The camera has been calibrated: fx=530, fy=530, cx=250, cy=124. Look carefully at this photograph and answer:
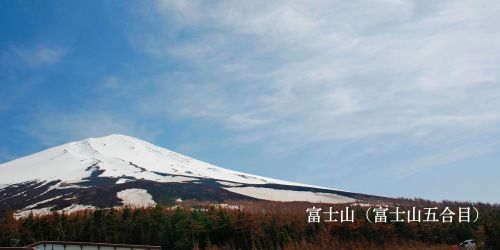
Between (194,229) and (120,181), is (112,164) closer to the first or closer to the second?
(120,181)

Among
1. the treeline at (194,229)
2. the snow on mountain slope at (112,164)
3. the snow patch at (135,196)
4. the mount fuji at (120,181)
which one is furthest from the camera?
the snow on mountain slope at (112,164)

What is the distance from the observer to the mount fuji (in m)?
66.4

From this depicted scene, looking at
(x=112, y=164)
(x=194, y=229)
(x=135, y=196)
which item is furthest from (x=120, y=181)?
(x=194, y=229)

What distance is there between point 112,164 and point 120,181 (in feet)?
78.4

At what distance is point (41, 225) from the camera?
33.0 metres

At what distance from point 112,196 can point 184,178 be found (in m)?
27.1

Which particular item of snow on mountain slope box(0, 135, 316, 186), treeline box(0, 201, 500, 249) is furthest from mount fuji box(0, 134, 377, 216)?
treeline box(0, 201, 500, 249)

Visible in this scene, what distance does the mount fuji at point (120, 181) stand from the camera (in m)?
66.4

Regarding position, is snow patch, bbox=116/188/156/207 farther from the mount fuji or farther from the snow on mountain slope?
A: the snow on mountain slope

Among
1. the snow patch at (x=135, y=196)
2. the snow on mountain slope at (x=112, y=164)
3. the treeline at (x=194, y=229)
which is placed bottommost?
the treeline at (x=194, y=229)

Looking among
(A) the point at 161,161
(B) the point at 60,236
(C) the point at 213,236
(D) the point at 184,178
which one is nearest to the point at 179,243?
(C) the point at 213,236

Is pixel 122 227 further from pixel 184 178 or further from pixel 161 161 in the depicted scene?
pixel 161 161

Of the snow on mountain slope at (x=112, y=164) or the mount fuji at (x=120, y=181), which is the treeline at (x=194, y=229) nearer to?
the mount fuji at (x=120, y=181)

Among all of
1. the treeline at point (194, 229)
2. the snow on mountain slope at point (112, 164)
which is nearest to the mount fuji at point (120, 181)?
the snow on mountain slope at point (112, 164)
